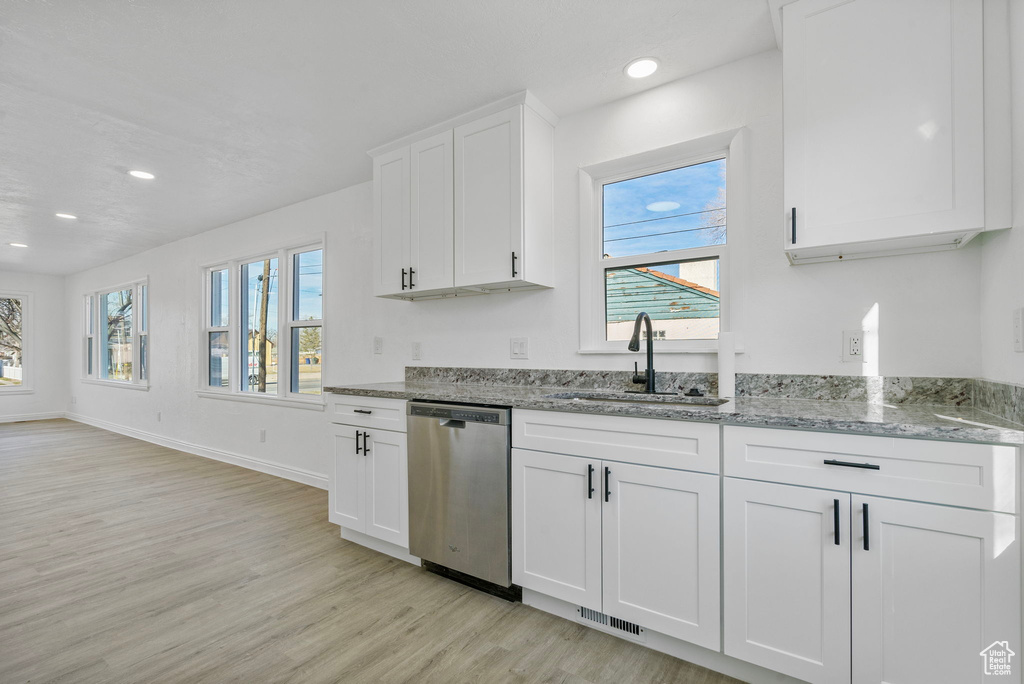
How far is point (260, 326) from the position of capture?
454 cm

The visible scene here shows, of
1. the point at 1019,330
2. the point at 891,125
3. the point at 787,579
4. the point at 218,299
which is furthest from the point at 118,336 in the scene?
the point at 1019,330

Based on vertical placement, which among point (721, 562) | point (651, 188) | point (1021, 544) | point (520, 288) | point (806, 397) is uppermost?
point (651, 188)

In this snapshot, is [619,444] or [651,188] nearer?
[619,444]

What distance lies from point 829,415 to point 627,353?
3.33 feet

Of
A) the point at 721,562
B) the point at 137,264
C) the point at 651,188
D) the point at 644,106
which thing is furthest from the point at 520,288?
the point at 137,264

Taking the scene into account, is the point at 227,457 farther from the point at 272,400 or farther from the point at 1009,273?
the point at 1009,273

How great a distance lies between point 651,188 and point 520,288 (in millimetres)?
901

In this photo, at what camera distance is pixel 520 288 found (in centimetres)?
274

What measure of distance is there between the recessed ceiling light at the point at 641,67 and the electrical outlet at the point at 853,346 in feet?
4.86

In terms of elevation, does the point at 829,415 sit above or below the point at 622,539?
above

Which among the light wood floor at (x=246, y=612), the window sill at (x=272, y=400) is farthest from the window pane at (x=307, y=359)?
the light wood floor at (x=246, y=612)

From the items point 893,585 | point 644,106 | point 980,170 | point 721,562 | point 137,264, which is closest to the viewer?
point 893,585

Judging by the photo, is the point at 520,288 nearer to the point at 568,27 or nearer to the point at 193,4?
the point at 568,27

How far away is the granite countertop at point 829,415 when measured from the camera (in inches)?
49.7
